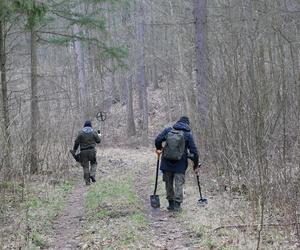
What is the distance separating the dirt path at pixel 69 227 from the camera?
8835mm

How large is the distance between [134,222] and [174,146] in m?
1.85

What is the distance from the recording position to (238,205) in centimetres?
1005

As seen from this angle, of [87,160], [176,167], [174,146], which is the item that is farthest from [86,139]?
[174,146]

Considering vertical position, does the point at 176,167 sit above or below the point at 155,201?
above

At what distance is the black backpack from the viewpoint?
1035cm

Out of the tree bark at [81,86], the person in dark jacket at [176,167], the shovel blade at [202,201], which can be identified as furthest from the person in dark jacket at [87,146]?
the tree bark at [81,86]

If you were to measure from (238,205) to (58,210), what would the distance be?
4170mm

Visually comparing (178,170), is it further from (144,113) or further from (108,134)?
(108,134)

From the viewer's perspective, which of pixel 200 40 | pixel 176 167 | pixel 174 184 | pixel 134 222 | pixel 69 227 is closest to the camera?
pixel 134 222

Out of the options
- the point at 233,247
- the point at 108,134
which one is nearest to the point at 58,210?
the point at 233,247

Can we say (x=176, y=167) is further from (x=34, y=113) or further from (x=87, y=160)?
(x=34, y=113)

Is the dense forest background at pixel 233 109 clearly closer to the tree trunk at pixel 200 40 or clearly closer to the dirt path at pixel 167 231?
the tree trunk at pixel 200 40

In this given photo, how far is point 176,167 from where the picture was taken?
1052 cm

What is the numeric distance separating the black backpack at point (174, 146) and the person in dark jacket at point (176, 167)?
139 mm
